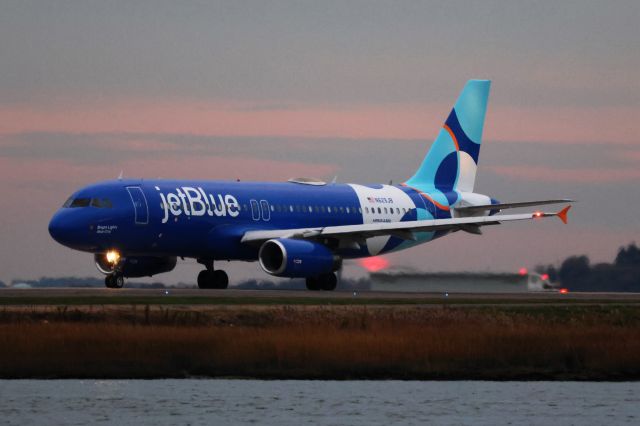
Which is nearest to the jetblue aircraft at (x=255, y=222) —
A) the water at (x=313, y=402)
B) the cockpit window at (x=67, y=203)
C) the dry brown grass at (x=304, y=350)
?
the cockpit window at (x=67, y=203)

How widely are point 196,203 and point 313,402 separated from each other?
28.0 metres

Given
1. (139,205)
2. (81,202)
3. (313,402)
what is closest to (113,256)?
(139,205)

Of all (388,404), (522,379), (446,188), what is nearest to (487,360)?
(522,379)

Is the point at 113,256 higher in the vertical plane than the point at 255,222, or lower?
lower

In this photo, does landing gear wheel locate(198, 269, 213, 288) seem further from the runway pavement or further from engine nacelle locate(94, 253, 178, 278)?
the runway pavement

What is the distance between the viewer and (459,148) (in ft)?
257

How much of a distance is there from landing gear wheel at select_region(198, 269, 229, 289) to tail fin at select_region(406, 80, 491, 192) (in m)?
13.1

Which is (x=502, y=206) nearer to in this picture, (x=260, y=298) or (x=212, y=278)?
(x=212, y=278)

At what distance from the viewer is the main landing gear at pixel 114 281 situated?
202 ft

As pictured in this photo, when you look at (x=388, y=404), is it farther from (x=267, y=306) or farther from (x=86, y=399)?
(x=267, y=306)

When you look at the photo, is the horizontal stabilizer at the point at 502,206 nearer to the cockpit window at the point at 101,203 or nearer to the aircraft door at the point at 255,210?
the aircraft door at the point at 255,210

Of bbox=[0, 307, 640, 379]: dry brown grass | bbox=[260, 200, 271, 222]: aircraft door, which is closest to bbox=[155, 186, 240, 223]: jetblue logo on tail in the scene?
bbox=[260, 200, 271, 222]: aircraft door

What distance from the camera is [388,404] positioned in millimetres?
35438

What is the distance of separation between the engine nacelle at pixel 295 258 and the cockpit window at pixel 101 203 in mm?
6491
